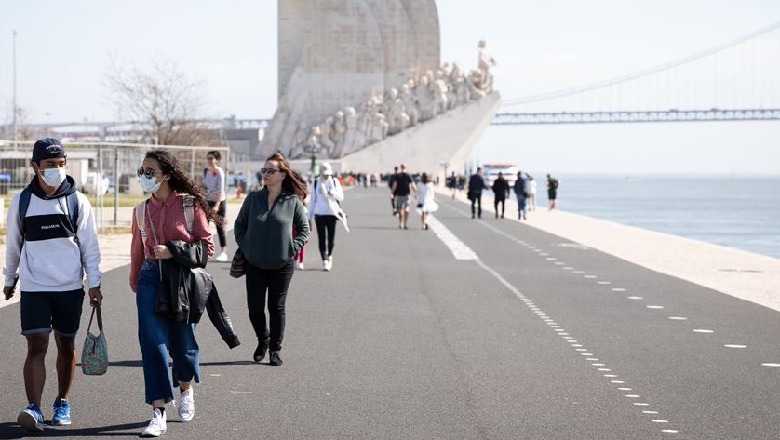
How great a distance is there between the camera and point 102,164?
32.2m

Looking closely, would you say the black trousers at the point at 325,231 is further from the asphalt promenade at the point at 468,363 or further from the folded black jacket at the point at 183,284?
the folded black jacket at the point at 183,284

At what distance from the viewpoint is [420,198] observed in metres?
32.7

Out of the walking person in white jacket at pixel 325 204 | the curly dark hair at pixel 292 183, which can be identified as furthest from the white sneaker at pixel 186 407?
the walking person in white jacket at pixel 325 204

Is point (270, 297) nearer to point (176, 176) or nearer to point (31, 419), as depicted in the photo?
point (176, 176)

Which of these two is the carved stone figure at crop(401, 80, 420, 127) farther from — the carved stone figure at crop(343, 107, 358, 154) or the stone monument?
the carved stone figure at crop(343, 107, 358, 154)

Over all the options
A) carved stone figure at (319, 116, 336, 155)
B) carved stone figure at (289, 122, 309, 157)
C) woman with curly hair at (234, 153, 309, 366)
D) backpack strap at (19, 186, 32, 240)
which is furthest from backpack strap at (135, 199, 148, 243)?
carved stone figure at (289, 122, 309, 157)

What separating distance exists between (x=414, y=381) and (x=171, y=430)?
2.10 metres

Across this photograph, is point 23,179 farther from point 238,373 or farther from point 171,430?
point 171,430

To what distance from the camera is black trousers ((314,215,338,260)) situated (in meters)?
17.7

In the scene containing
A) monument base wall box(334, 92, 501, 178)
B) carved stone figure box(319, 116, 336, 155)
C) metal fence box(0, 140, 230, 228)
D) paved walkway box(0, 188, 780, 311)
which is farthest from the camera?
carved stone figure box(319, 116, 336, 155)

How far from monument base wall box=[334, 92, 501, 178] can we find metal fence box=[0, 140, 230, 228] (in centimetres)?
6033

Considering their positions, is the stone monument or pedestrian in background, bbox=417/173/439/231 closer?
pedestrian in background, bbox=417/173/439/231

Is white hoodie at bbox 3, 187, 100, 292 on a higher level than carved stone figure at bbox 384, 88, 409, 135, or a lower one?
lower

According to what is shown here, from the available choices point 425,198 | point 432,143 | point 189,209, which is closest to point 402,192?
point 425,198
